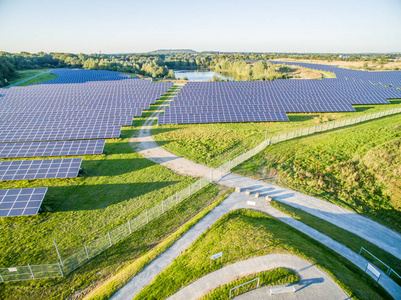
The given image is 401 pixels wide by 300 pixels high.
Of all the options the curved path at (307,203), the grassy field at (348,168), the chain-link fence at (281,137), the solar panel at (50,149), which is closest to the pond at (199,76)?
the chain-link fence at (281,137)

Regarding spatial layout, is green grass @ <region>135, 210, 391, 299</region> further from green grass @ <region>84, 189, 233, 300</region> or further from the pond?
the pond

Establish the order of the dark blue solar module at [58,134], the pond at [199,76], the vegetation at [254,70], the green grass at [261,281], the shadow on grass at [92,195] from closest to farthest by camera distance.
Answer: the green grass at [261,281] → the shadow on grass at [92,195] → the dark blue solar module at [58,134] → the vegetation at [254,70] → the pond at [199,76]

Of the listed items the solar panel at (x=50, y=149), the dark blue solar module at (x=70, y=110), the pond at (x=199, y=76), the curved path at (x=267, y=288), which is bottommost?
the curved path at (x=267, y=288)

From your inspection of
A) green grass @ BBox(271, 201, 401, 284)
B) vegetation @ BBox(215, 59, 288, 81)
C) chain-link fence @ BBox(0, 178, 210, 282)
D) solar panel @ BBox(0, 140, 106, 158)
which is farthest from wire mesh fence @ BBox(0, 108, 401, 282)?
vegetation @ BBox(215, 59, 288, 81)

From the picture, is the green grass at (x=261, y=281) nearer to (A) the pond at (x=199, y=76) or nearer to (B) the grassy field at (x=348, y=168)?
(B) the grassy field at (x=348, y=168)

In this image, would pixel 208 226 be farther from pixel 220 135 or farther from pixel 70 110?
pixel 70 110

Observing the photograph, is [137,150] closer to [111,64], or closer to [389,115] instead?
[389,115]

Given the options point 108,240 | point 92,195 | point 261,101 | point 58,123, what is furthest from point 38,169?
point 261,101
